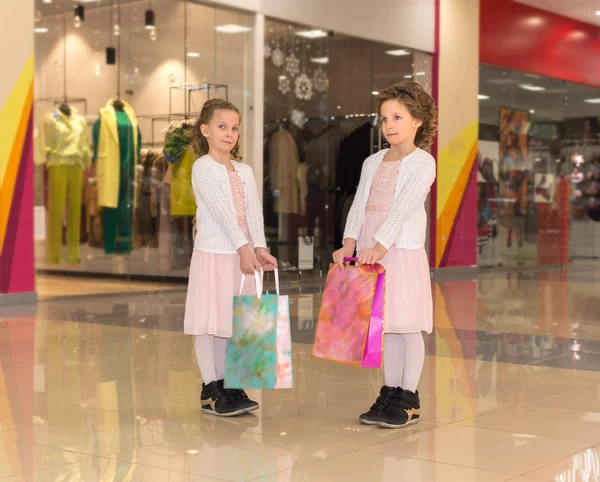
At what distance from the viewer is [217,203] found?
3561 millimetres

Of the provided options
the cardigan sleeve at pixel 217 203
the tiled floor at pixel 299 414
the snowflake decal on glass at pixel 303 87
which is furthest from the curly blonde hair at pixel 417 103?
the snowflake decal on glass at pixel 303 87

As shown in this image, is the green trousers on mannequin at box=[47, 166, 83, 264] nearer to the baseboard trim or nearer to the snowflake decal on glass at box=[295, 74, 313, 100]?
the baseboard trim

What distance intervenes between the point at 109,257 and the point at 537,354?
5768 millimetres

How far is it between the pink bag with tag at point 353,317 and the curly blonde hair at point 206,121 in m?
0.73

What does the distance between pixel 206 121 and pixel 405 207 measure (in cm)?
89

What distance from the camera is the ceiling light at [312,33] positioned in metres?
10.8

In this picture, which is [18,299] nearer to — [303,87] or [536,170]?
[303,87]

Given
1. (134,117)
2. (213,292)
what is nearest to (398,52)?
(134,117)

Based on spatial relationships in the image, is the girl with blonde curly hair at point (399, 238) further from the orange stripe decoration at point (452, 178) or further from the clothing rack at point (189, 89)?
the orange stripe decoration at point (452, 178)

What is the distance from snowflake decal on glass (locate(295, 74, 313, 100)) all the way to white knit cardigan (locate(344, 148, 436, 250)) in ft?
24.6

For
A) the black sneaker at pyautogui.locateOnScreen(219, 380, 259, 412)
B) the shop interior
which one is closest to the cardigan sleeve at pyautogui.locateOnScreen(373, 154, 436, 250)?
the black sneaker at pyautogui.locateOnScreen(219, 380, 259, 412)

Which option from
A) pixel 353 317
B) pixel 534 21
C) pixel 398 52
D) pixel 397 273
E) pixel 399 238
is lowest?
pixel 353 317

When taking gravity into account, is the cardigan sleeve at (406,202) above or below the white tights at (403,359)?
above

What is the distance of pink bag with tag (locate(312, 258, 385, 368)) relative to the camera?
3.31 meters
